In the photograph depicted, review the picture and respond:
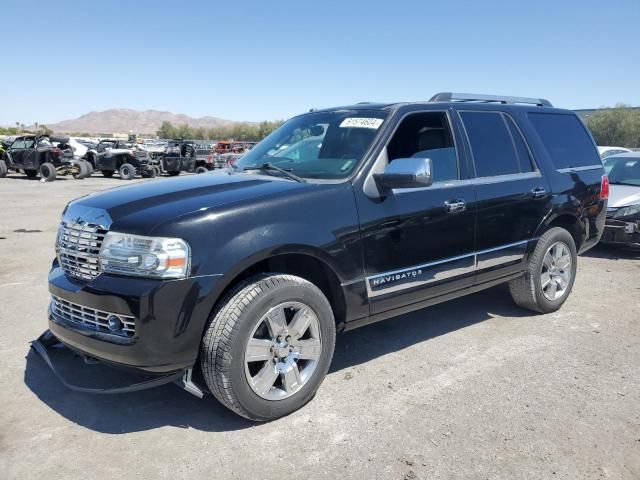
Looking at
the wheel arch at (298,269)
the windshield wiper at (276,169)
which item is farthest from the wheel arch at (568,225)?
the windshield wiper at (276,169)

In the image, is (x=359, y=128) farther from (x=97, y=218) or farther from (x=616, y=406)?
(x=616, y=406)

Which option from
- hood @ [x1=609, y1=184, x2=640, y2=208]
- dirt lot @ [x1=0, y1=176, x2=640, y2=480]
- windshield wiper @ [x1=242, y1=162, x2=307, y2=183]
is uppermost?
windshield wiper @ [x1=242, y1=162, x2=307, y2=183]

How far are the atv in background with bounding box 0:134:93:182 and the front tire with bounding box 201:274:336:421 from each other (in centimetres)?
2183

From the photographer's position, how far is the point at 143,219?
2.93 metres

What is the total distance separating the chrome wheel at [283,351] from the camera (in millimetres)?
3082

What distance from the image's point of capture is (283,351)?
125 inches

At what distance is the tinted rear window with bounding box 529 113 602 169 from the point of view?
515 centimetres

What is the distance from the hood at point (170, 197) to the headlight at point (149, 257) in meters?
0.07

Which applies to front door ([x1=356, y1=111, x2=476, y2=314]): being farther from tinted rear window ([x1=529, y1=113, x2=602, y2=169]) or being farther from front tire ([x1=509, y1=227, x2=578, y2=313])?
tinted rear window ([x1=529, y1=113, x2=602, y2=169])

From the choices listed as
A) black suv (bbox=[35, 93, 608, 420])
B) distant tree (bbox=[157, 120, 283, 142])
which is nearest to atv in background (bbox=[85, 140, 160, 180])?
black suv (bbox=[35, 93, 608, 420])

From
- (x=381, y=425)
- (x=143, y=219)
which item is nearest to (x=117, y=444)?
(x=143, y=219)

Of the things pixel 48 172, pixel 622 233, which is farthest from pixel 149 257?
pixel 48 172

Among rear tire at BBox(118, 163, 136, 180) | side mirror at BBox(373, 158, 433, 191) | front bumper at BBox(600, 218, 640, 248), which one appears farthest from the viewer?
rear tire at BBox(118, 163, 136, 180)

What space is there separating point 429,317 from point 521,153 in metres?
1.77
